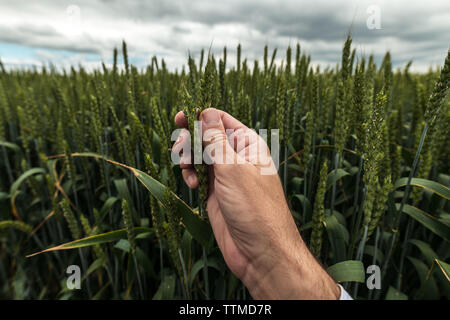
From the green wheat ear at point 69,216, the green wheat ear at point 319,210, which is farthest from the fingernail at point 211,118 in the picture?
the green wheat ear at point 69,216

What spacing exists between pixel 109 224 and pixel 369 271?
134cm

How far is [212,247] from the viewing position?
43.2 inches

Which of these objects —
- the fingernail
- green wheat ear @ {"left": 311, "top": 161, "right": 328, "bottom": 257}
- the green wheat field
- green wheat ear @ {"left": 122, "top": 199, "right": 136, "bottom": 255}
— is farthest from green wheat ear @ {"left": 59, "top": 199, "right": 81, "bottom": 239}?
green wheat ear @ {"left": 311, "top": 161, "right": 328, "bottom": 257}

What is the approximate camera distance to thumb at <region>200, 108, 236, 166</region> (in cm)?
80

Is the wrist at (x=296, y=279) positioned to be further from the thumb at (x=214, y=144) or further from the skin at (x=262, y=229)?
the thumb at (x=214, y=144)

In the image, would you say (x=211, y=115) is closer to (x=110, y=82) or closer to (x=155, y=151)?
(x=155, y=151)

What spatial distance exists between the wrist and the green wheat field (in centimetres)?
7

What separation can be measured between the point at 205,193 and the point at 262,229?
0.22 m

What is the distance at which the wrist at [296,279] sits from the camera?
0.75m

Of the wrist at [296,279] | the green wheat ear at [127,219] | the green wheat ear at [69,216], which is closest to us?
the wrist at [296,279]

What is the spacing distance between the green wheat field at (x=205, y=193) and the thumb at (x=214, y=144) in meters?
0.07

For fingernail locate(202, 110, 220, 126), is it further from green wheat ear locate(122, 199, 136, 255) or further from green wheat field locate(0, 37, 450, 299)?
green wheat ear locate(122, 199, 136, 255)
